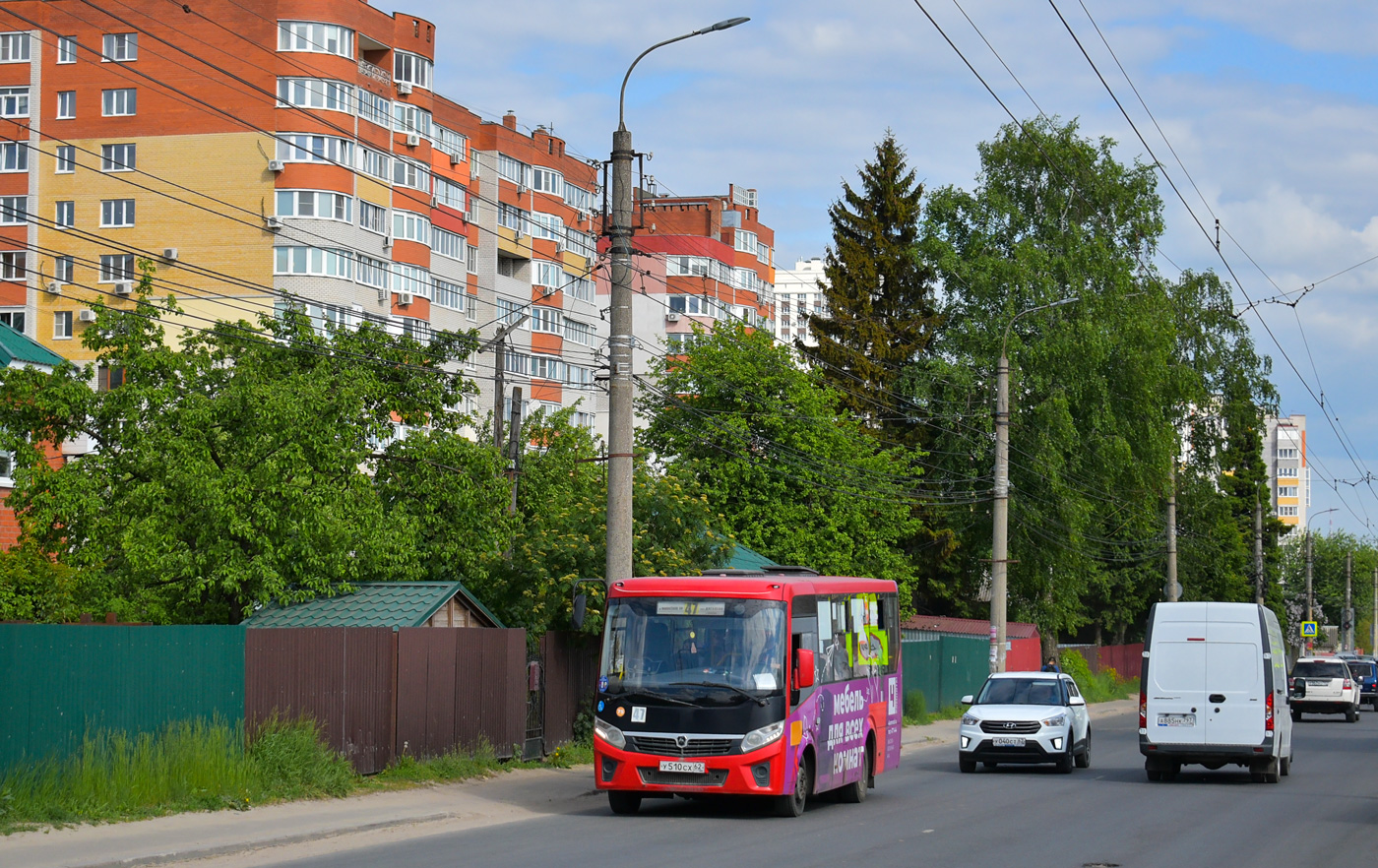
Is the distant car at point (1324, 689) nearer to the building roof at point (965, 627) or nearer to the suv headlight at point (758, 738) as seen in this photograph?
the building roof at point (965, 627)

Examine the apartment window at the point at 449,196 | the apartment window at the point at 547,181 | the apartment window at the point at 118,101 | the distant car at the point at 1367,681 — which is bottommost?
the distant car at the point at 1367,681

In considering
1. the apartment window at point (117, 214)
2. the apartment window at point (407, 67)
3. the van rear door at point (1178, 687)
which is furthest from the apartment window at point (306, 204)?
the van rear door at point (1178, 687)

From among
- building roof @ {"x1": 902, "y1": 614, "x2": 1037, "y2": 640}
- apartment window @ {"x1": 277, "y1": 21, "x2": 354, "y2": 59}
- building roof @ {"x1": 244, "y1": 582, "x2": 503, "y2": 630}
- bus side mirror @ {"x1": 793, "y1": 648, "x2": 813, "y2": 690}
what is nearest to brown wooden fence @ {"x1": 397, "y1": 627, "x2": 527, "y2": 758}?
building roof @ {"x1": 244, "y1": 582, "x2": 503, "y2": 630}

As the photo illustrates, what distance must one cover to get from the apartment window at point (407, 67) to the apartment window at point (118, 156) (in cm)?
1047

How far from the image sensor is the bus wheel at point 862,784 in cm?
1902

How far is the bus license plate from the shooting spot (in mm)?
16141

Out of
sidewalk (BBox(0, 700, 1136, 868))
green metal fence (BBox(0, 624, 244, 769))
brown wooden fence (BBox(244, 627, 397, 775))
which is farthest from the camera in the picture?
brown wooden fence (BBox(244, 627, 397, 775))

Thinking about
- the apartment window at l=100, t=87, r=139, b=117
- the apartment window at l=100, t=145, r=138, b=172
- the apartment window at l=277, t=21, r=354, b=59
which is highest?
the apartment window at l=277, t=21, r=354, b=59

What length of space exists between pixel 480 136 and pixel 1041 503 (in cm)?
3467

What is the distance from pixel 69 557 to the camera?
22500mm

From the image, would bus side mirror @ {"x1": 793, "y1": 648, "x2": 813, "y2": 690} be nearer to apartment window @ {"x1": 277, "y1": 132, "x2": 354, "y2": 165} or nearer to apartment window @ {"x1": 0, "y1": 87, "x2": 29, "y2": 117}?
apartment window @ {"x1": 277, "y1": 132, "x2": 354, "y2": 165}

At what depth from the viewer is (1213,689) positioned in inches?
862

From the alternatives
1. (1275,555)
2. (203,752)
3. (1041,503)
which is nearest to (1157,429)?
(1041,503)

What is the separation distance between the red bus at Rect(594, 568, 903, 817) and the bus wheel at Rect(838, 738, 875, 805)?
1.10 metres
